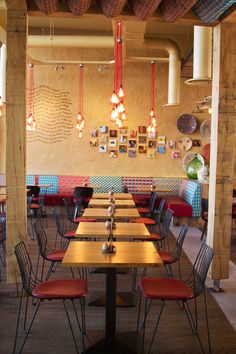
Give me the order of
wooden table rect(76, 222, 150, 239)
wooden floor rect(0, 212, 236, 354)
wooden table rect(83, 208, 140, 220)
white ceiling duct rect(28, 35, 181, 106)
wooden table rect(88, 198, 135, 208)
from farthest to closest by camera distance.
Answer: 1. white ceiling duct rect(28, 35, 181, 106)
2. wooden table rect(88, 198, 135, 208)
3. wooden table rect(83, 208, 140, 220)
4. wooden table rect(76, 222, 150, 239)
5. wooden floor rect(0, 212, 236, 354)

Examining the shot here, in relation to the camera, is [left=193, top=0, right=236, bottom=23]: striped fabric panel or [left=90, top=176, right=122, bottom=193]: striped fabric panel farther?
[left=90, top=176, right=122, bottom=193]: striped fabric panel

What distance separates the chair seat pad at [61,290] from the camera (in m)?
2.93

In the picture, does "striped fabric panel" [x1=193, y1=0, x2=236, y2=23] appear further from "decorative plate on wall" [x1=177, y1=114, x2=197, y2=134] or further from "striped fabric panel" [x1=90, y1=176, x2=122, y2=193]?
"striped fabric panel" [x1=90, y1=176, x2=122, y2=193]

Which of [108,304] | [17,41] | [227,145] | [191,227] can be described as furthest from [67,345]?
[191,227]

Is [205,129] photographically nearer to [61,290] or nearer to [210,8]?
[210,8]

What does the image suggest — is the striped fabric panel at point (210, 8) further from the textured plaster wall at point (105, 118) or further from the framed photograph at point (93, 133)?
the framed photograph at point (93, 133)

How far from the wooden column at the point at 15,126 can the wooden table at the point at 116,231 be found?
0.78 metres

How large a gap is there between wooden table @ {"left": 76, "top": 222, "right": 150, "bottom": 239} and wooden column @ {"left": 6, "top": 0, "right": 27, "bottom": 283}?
0.78 metres

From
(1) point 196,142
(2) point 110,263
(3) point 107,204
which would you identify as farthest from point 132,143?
(2) point 110,263

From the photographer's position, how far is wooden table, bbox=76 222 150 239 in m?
3.74

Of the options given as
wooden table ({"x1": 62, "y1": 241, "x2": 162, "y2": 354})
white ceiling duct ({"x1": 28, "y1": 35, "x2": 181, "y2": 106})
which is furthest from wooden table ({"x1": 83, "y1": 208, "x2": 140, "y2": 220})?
white ceiling duct ({"x1": 28, "y1": 35, "x2": 181, "y2": 106})

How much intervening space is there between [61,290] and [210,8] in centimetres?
318

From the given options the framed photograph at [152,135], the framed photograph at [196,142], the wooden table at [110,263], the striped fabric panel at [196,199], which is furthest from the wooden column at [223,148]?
the framed photograph at [196,142]

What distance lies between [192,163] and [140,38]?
3.68m
